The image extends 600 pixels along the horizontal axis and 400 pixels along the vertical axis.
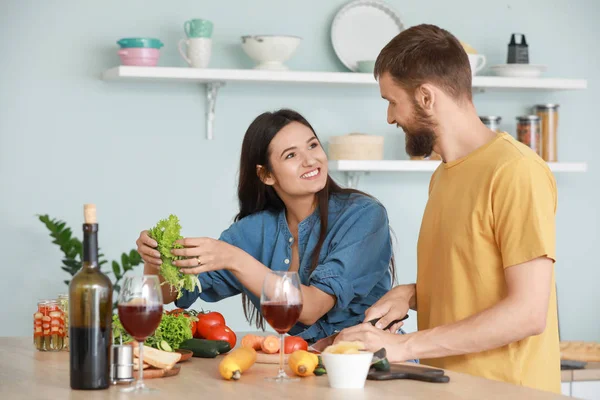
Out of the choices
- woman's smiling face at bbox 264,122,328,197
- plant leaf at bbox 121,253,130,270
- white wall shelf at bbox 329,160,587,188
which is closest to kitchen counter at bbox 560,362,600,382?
white wall shelf at bbox 329,160,587,188

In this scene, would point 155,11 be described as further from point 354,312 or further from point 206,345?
point 206,345

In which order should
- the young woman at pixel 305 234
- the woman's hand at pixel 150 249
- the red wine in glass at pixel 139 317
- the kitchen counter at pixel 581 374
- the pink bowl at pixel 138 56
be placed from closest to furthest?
1. the red wine in glass at pixel 139 317
2. the woman's hand at pixel 150 249
3. the young woman at pixel 305 234
4. the kitchen counter at pixel 581 374
5. the pink bowl at pixel 138 56

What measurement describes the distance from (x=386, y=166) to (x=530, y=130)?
0.76 metres

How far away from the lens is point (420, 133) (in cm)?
219

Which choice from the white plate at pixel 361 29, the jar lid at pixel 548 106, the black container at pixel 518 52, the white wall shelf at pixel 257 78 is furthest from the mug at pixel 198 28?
the jar lid at pixel 548 106

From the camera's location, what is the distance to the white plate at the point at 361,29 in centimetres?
414

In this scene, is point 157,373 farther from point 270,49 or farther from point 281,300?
point 270,49

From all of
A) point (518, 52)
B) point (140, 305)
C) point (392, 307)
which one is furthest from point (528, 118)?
point (140, 305)

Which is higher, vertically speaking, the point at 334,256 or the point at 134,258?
the point at 334,256

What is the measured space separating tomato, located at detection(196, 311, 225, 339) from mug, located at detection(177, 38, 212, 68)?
178 centimetres

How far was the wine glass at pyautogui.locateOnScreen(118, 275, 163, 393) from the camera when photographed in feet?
5.16

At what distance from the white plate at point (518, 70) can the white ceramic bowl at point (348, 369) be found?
2.87 m

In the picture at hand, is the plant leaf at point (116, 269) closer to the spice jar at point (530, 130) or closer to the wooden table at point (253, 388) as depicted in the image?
the wooden table at point (253, 388)

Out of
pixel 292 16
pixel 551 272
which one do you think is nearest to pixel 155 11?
pixel 292 16
